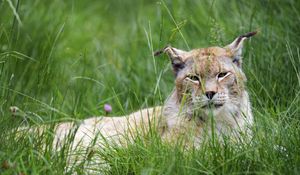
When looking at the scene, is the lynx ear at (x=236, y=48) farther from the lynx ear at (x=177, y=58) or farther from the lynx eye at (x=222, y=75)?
the lynx ear at (x=177, y=58)

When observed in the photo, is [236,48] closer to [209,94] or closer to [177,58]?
[177,58]

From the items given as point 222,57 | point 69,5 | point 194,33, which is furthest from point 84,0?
point 222,57

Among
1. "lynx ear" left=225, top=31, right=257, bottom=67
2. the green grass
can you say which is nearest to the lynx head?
"lynx ear" left=225, top=31, right=257, bottom=67

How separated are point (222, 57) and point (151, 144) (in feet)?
4.08

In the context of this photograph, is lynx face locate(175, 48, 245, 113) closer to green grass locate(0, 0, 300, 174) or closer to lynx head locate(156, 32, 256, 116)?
lynx head locate(156, 32, 256, 116)

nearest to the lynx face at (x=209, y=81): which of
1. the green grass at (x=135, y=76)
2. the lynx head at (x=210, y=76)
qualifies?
the lynx head at (x=210, y=76)

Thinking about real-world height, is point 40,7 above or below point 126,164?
above

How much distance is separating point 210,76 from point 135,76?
6.45ft

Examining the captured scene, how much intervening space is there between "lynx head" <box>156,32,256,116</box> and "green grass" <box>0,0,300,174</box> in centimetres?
13

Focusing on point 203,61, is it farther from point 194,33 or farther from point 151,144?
Result: point 194,33

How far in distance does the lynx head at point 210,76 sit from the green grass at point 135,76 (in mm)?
126

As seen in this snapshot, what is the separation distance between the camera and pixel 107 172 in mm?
4867

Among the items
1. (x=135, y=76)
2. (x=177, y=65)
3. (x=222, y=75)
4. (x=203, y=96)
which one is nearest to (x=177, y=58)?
(x=177, y=65)

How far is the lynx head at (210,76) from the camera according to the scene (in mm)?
5398
